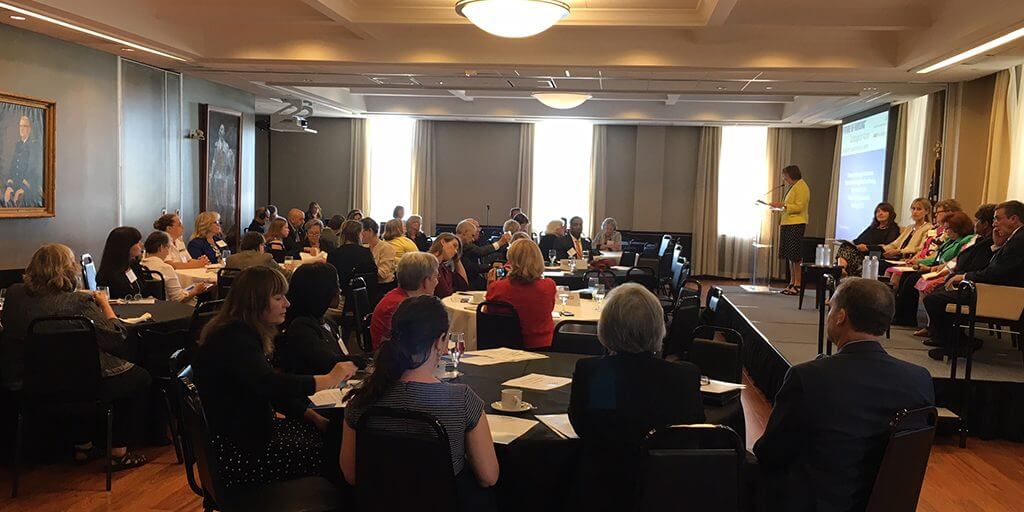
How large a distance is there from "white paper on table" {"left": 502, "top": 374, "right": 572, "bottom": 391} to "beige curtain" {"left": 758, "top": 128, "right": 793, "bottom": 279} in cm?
1358

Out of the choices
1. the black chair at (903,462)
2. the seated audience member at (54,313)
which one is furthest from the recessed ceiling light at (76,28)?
the black chair at (903,462)

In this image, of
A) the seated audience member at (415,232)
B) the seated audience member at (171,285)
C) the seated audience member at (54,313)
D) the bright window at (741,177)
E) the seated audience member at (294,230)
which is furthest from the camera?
the bright window at (741,177)

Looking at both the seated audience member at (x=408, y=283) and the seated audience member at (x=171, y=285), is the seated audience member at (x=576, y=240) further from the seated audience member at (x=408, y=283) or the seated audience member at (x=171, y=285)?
the seated audience member at (x=408, y=283)

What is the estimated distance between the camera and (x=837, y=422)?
279 centimetres

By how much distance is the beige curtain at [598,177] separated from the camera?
672 inches

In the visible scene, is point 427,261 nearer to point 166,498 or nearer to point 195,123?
point 166,498

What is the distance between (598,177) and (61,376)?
13571 mm

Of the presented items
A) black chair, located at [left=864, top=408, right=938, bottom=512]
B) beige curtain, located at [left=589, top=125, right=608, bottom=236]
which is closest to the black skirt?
beige curtain, located at [left=589, top=125, right=608, bottom=236]

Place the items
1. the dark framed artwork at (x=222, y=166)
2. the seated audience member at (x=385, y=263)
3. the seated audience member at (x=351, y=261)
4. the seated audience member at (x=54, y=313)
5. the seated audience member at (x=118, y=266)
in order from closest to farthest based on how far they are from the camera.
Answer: the seated audience member at (x=54, y=313), the seated audience member at (x=118, y=266), the seated audience member at (x=351, y=261), the seated audience member at (x=385, y=263), the dark framed artwork at (x=222, y=166)

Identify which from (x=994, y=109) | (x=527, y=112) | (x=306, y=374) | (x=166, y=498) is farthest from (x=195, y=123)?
(x=994, y=109)

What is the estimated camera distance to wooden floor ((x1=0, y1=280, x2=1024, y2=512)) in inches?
175

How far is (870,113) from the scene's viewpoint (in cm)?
1311

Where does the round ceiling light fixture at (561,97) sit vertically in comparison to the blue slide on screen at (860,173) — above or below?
above

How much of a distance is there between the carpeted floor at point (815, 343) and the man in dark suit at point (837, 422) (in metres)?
2.91
